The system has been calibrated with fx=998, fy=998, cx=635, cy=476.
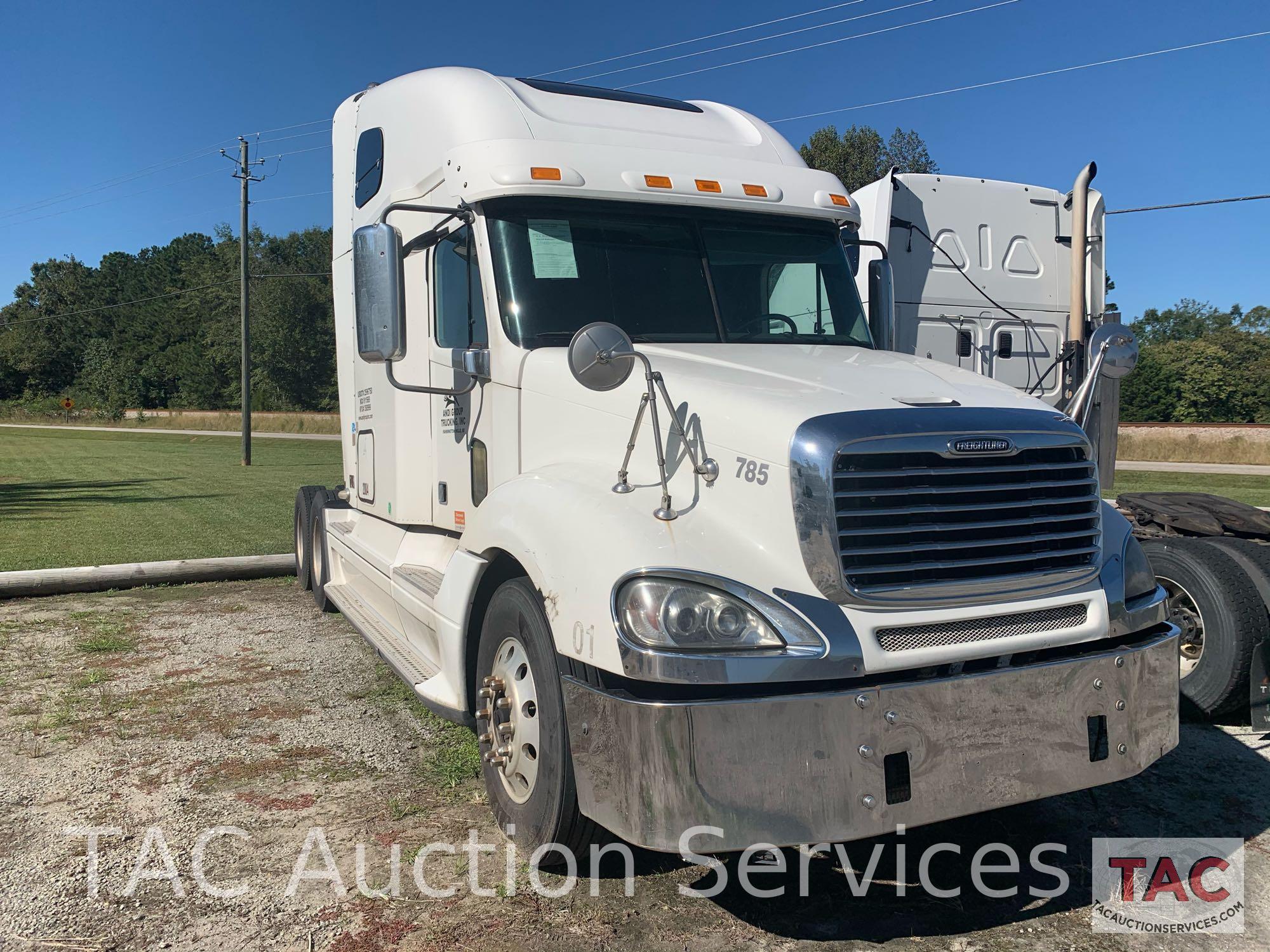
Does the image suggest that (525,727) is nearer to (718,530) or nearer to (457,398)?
(718,530)

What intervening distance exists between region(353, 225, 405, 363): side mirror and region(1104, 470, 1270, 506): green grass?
51.4 feet

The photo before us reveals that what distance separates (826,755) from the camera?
112 inches

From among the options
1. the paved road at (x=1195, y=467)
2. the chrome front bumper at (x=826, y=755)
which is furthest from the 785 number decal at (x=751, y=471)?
the paved road at (x=1195, y=467)

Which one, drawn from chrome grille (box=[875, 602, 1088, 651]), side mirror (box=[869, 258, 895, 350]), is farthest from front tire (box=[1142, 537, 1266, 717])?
chrome grille (box=[875, 602, 1088, 651])

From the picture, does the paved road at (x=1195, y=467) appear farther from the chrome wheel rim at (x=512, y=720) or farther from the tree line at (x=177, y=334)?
the tree line at (x=177, y=334)

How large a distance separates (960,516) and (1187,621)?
2.90 m

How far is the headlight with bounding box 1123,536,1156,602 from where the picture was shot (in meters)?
3.55

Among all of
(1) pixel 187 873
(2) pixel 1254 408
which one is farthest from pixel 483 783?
(2) pixel 1254 408

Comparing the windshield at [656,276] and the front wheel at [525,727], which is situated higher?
the windshield at [656,276]

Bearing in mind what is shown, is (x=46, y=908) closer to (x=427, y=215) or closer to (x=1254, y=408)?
(x=427, y=215)

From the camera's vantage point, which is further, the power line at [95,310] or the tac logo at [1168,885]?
the power line at [95,310]

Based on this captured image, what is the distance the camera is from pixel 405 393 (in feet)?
18.9

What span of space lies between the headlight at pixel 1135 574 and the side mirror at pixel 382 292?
10.2ft

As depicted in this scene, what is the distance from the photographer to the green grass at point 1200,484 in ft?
60.5
